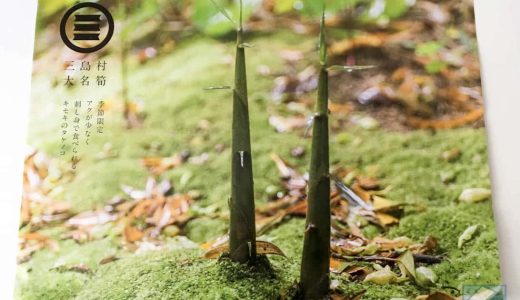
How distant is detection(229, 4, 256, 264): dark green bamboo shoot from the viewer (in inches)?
41.6

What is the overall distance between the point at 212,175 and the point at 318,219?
0.84 feet

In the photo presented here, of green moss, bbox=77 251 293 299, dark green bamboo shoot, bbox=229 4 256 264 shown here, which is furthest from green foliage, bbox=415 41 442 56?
green moss, bbox=77 251 293 299

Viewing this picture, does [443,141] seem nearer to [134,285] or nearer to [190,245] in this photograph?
[190,245]

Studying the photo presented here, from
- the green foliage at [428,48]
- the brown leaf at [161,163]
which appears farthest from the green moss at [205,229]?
the green foliage at [428,48]

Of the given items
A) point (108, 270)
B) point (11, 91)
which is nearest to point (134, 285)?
point (108, 270)

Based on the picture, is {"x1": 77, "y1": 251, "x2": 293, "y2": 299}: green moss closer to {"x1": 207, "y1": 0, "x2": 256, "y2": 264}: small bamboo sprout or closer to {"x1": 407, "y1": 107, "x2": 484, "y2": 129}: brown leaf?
{"x1": 207, "y1": 0, "x2": 256, "y2": 264}: small bamboo sprout

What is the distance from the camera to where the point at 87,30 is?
1187 mm

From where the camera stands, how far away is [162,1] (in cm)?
120

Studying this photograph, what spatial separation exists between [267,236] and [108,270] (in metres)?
0.34

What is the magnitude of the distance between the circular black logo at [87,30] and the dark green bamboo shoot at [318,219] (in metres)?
0.52

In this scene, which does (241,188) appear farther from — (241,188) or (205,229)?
(205,229)

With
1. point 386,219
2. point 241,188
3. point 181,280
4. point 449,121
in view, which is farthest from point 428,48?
point 181,280

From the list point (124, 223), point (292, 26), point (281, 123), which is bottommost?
point (124, 223)

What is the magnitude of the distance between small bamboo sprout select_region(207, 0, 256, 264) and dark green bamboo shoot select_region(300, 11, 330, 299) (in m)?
0.11
